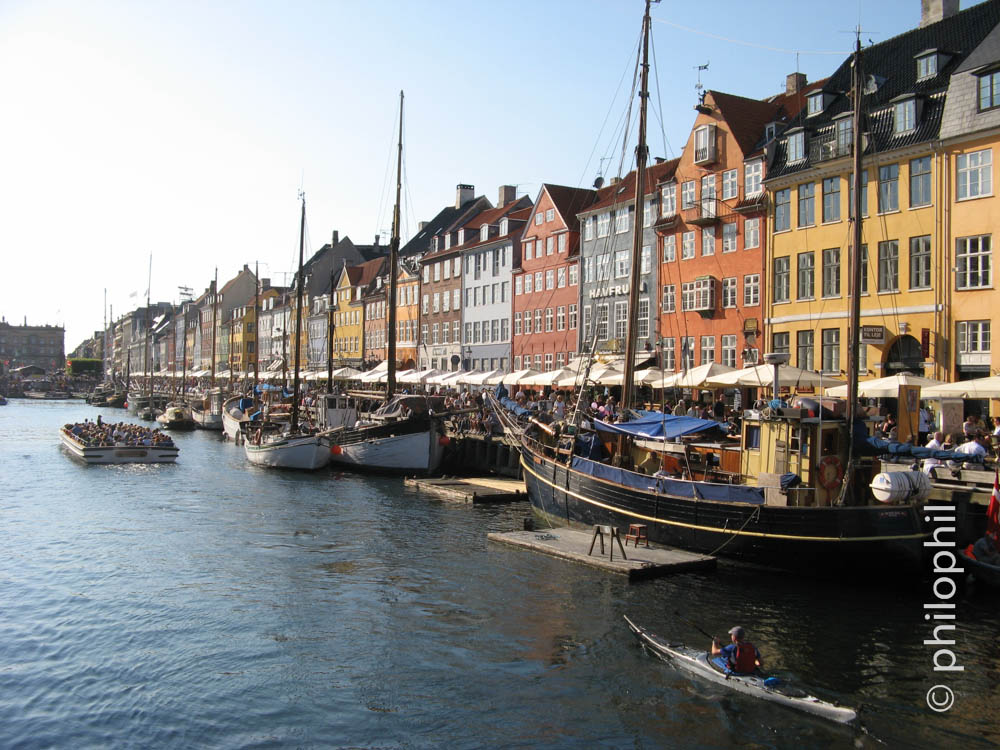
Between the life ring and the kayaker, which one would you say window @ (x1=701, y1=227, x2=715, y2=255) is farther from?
the kayaker

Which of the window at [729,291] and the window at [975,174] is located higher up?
the window at [975,174]

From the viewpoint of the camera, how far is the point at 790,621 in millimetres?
19266

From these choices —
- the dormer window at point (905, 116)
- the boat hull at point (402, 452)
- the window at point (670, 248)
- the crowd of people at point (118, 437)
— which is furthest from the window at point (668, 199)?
the crowd of people at point (118, 437)

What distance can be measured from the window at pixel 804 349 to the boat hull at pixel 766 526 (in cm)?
1860

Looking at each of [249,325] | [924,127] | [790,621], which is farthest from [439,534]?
[249,325]

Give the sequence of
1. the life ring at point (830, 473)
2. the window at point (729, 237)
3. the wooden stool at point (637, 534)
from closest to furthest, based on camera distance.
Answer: the life ring at point (830, 473) < the wooden stool at point (637, 534) < the window at point (729, 237)

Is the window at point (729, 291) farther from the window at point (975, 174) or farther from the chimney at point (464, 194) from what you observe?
the chimney at point (464, 194)

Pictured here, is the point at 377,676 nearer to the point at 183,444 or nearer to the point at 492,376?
the point at 492,376

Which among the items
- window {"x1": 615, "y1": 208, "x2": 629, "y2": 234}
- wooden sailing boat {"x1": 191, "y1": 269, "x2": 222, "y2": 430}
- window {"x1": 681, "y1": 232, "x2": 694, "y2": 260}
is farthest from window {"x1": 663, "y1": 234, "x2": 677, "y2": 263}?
wooden sailing boat {"x1": 191, "y1": 269, "x2": 222, "y2": 430}

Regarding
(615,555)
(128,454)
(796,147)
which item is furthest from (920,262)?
(128,454)

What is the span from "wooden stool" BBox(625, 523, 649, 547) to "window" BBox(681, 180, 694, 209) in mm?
29629

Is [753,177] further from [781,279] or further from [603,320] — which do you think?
[603,320]

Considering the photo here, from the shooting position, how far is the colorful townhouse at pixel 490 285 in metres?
71.2

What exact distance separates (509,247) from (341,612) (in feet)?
175
